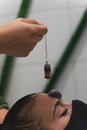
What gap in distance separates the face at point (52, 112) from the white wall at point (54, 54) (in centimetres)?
56

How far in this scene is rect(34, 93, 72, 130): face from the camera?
879mm

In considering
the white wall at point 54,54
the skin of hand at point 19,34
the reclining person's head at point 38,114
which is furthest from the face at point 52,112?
the white wall at point 54,54

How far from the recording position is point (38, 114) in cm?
89

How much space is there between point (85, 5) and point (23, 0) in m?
0.33

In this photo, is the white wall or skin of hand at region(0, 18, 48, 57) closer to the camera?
skin of hand at region(0, 18, 48, 57)

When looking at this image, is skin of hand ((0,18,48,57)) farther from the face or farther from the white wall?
the white wall

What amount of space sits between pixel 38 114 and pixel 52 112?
45 millimetres

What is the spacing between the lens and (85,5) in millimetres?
1486

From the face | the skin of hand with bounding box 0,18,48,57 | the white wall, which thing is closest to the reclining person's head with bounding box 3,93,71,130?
the face

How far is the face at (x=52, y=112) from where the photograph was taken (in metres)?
Result: 0.88

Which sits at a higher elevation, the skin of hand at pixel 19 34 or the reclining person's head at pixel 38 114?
the skin of hand at pixel 19 34

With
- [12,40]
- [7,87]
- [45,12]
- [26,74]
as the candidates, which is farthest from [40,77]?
[12,40]

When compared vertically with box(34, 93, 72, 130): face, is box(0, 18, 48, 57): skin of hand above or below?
above

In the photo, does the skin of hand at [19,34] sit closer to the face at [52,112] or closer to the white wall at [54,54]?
the face at [52,112]
